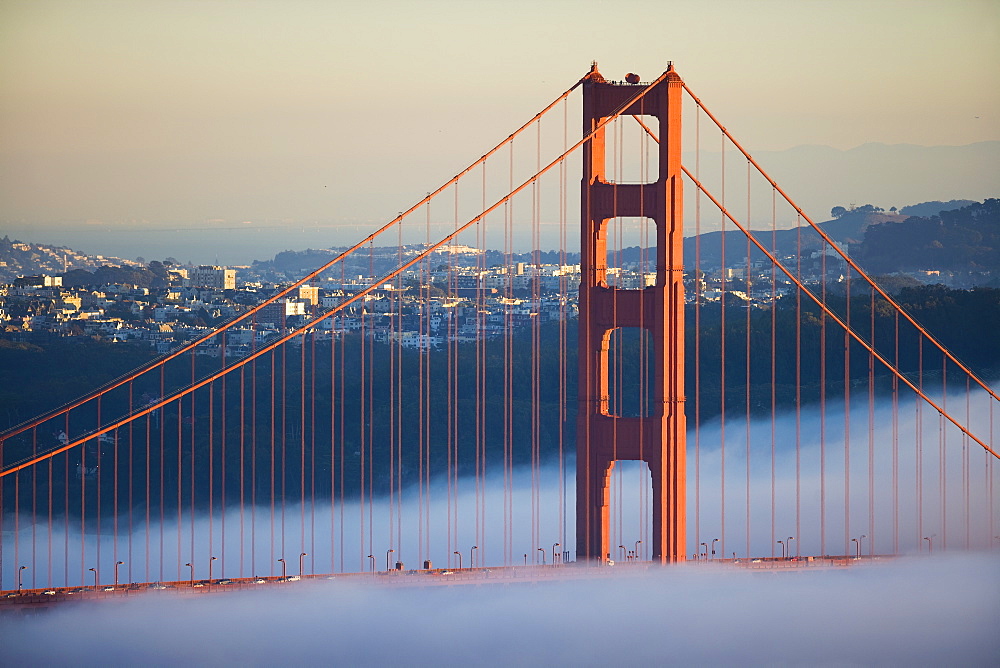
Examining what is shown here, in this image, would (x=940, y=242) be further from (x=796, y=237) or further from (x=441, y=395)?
(x=441, y=395)

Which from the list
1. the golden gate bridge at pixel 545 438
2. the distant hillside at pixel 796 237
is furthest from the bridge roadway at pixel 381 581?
the distant hillside at pixel 796 237

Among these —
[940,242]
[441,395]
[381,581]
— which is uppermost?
[940,242]

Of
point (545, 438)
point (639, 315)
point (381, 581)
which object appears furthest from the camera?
point (545, 438)

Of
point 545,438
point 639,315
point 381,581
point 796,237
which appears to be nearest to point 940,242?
point 796,237

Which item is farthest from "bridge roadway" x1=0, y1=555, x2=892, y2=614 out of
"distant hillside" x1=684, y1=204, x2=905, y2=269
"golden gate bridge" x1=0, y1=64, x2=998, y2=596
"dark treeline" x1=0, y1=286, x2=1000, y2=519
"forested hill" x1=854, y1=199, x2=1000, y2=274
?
"forested hill" x1=854, y1=199, x2=1000, y2=274

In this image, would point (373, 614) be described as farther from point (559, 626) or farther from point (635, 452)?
point (635, 452)

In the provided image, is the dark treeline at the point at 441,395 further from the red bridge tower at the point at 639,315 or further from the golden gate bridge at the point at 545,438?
the red bridge tower at the point at 639,315
